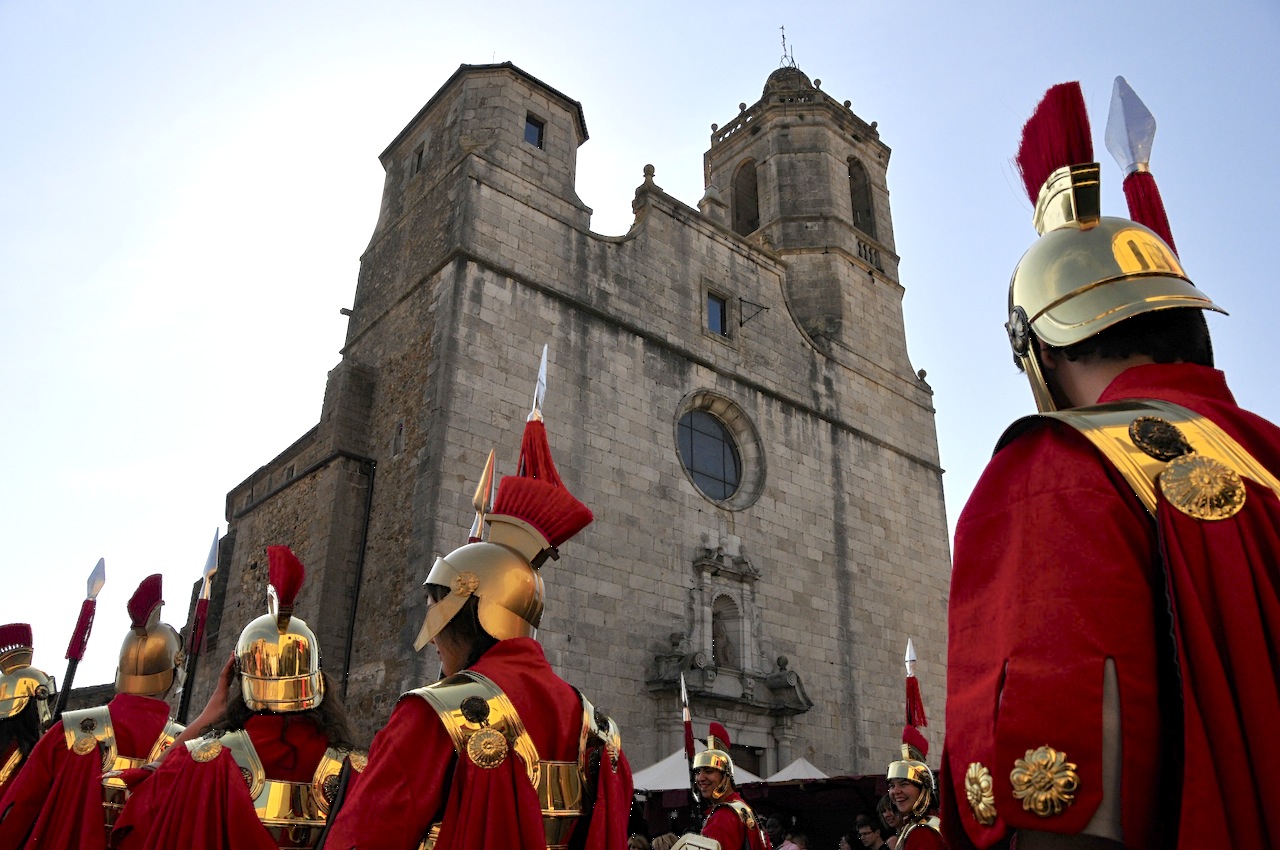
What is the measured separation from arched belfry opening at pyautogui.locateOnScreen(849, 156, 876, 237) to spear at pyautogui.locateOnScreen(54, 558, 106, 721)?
1863 cm

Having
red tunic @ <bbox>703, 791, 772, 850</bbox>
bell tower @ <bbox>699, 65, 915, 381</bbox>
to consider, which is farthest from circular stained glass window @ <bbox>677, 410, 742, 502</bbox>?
red tunic @ <bbox>703, 791, 772, 850</bbox>

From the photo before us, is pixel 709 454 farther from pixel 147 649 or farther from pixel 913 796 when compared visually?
pixel 147 649

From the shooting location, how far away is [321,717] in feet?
12.8

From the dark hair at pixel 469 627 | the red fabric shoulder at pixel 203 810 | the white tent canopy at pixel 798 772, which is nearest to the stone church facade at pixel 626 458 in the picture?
the white tent canopy at pixel 798 772

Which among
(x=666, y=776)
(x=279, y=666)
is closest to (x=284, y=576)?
(x=279, y=666)

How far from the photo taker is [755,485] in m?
15.6

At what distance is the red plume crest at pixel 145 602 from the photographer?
5285 mm

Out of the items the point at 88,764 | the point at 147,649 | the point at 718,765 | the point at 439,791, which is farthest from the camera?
the point at 718,765

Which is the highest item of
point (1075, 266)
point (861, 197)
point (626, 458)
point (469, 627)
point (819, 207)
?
point (861, 197)

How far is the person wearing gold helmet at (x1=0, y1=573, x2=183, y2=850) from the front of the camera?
4145 mm

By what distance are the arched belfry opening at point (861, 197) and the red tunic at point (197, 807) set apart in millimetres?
20058

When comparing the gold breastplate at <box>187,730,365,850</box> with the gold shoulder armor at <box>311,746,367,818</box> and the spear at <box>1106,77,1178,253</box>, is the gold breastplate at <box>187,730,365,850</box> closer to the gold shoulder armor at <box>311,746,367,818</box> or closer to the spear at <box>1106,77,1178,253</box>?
the gold shoulder armor at <box>311,746,367,818</box>

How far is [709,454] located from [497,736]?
12966 mm

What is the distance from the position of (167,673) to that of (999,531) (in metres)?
5.35
